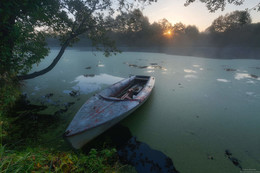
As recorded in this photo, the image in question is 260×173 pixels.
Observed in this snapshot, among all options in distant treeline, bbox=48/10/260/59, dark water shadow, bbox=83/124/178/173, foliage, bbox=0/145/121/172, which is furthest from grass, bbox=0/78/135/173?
distant treeline, bbox=48/10/260/59

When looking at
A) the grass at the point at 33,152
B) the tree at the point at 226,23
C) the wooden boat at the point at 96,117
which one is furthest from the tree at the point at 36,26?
the tree at the point at 226,23

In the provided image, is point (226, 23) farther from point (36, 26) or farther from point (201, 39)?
point (36, 26)

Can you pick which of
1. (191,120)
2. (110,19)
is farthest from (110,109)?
(110,19)

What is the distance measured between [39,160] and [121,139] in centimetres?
243

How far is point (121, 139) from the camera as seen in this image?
403 centimetres

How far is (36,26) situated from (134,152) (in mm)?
6438

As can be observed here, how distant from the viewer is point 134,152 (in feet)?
11.6

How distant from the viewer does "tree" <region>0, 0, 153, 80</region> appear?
362 cm

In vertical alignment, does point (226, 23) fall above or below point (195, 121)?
above

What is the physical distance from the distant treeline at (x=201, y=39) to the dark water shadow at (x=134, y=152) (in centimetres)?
2305

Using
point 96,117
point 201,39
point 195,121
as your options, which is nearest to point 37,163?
point 96,117

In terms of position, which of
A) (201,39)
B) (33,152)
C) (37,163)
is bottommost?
(33,152)

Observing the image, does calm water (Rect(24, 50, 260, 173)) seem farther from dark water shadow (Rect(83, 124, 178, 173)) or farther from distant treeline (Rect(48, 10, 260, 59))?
distant treeline (Rect(48, 10, 260, 59))

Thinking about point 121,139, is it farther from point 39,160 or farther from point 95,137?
point 39,160
